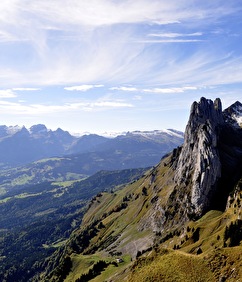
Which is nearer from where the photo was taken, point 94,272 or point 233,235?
point 233,235

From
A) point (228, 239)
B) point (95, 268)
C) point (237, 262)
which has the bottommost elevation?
point (95, 268)

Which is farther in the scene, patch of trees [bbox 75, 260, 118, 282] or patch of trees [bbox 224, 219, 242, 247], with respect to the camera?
patch of trees [bbox 75, 260, 118, 282]

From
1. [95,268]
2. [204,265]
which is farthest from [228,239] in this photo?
[95,268]

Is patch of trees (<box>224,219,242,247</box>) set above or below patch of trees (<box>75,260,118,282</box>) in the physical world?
above

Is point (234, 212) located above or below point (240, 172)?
below

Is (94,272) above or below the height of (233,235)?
below

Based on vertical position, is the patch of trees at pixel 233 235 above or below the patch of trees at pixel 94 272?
above

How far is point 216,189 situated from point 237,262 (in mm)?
128396

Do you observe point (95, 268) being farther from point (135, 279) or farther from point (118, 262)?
point (135, 279)

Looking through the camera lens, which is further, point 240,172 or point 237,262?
point 240,172

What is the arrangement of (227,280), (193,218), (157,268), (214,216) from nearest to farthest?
(227,280), (157,268), (214,216), (193,218)

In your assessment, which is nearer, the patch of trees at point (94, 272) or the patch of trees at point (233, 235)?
the patch of trees at point (233, 235)

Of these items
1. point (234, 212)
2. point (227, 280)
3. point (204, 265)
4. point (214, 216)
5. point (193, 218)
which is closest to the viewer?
point (227, 280)

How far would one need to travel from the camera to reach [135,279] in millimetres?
84125
